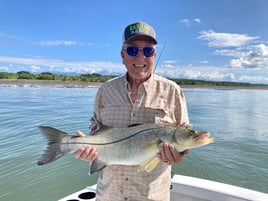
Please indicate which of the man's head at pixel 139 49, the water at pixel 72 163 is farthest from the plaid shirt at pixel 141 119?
the water at pixel 72 163

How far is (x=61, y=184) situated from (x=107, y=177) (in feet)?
16.4

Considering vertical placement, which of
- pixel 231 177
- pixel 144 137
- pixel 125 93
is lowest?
pixel 231 177

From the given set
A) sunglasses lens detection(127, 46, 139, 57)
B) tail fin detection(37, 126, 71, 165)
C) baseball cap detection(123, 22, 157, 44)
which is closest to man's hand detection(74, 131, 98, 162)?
tail fin detection(37, 126, 71, 165)

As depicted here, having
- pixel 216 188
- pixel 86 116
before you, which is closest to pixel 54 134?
pixel 216 188

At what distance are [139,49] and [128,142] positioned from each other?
2.43 feet

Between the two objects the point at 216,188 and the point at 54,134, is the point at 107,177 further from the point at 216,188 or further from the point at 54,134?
the point at 216,188

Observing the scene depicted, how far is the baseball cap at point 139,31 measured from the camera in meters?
2.39

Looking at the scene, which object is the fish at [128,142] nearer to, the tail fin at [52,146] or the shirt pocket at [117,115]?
the tail fin at [52,146]

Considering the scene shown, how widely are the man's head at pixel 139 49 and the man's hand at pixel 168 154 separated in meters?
0.61

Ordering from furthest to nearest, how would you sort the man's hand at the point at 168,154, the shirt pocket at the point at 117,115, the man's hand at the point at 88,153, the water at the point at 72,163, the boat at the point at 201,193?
the water at the point at 72,163, the boat at the point at 201,193, the shirt pocket at the point at 117,115, the man's hand at the point at 88,153, the man's hand at the point at 168,154

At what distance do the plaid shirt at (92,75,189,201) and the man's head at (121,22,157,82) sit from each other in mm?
104

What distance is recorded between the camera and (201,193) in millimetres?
4074

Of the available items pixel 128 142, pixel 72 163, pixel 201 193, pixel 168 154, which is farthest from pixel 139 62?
pixel 72 163

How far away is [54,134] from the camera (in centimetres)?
239
